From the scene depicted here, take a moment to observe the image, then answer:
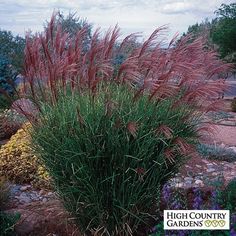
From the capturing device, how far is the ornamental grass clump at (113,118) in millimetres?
3336

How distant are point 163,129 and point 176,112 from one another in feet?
1.23

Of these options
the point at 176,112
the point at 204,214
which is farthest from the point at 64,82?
the point at 204,214

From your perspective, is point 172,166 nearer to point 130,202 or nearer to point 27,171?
point 130,202

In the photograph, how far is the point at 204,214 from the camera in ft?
11.8

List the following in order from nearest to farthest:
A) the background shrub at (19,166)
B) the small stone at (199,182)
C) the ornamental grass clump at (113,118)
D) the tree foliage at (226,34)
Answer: the ornamental grass clump at (113,118) < the small stone at (199,182) < the background shrub at (19,166) < the tree foliage at (226,34)

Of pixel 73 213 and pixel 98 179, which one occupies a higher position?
pixel 98 179

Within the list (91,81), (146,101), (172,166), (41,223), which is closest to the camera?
(91,81)
